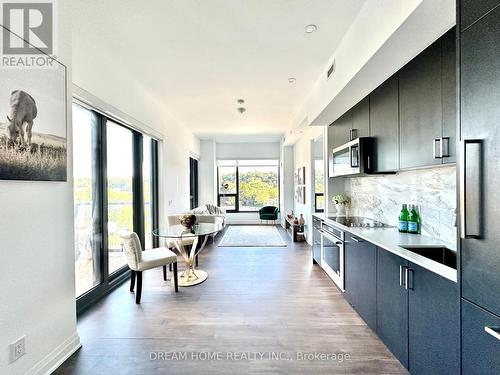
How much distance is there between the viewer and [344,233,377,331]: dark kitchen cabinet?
2.23 metres

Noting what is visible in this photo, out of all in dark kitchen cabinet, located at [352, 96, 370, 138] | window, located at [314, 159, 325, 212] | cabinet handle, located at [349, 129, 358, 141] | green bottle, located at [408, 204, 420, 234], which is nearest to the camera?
green bottle, located at [408, 204, 420, 234]

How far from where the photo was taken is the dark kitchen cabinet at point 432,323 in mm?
1357

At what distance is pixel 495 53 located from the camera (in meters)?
1.08

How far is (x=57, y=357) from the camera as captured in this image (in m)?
1.91

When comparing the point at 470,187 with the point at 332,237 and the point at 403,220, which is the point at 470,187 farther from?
the point at 332,237

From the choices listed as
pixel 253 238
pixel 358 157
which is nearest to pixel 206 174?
pixel 253 238

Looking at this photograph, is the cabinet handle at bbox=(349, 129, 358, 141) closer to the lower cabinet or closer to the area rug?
the lower cabinet

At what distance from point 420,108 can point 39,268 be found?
121 inches

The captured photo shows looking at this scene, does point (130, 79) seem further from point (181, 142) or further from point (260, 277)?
point (260, 277)

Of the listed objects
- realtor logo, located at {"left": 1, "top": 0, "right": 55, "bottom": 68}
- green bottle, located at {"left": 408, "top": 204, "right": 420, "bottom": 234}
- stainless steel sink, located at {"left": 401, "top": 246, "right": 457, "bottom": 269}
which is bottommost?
stainless steel sink, located at {"left": 401, "top": 246, "right": 457, "bottom": 269}

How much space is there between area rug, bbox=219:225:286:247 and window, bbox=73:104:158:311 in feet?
7.67

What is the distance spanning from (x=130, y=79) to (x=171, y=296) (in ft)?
9.78

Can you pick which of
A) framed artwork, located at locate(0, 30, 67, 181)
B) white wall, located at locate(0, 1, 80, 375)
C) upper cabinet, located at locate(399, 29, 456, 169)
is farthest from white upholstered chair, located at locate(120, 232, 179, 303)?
upper cabinet, located at locate(399, 29, 456, 169)

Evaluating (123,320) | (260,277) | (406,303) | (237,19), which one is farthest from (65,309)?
(237,19)
